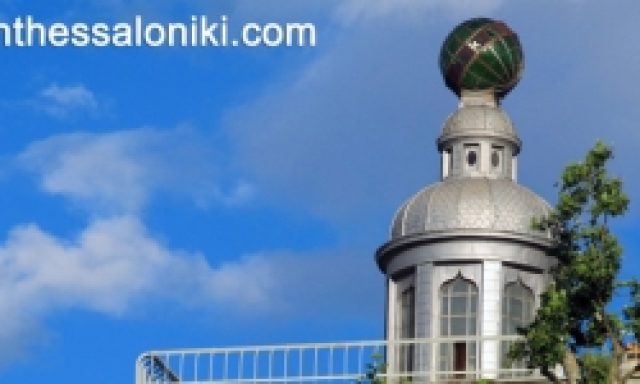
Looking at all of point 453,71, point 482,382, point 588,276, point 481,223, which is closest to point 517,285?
point 481,223

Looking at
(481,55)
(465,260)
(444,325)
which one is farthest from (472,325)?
(481,55)

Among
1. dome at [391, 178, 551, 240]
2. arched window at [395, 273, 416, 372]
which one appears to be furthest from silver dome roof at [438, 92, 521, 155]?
arched window at [395, 273, 416, 372]

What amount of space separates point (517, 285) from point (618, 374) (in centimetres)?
2595

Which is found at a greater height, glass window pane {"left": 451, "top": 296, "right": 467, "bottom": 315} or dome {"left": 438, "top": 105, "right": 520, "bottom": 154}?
dome {"left": 438, "top": 105, "right": 520, "bottom": 154}

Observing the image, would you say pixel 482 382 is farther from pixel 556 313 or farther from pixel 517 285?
pixel 517 285

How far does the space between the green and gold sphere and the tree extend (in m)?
28.2

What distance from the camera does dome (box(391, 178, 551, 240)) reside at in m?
77.1

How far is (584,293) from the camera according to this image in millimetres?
52719

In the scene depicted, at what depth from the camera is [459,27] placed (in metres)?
81.5

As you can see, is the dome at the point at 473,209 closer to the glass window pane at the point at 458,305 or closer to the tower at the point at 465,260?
the tower at the point at 465,260

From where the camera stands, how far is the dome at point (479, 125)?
79.6m

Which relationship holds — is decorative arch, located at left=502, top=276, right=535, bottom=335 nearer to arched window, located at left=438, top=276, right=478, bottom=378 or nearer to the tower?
the tower

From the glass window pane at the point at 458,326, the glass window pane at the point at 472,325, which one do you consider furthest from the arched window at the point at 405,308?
the glass window pane at the point at 472,325

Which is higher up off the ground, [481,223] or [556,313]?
[481,223]
